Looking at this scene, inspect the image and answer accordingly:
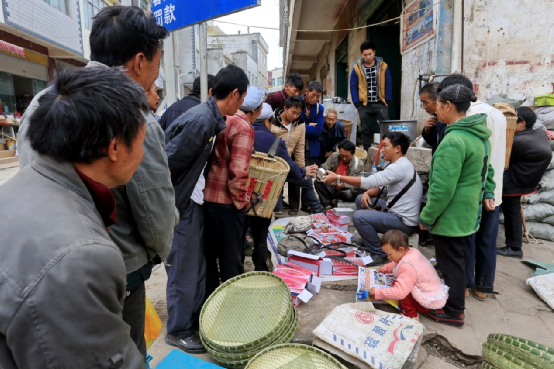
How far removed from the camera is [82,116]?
0.79m

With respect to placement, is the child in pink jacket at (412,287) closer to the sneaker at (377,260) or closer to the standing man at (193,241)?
the sneaker at (377,260)

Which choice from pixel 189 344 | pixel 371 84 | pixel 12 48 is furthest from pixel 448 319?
pixel 12 48

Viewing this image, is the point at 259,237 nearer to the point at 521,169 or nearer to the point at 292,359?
the point at 292,359

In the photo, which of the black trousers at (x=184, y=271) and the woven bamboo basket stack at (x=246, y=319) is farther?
the black trousers at (x=184, y=271)

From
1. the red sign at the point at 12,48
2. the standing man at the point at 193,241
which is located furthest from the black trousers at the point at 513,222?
the red sign at the point at 12,48

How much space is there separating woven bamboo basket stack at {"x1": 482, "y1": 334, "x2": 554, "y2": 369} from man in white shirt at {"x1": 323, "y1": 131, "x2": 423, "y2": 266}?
1.38 meters

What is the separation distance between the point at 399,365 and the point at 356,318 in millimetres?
414

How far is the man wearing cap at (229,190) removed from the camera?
7.85 ft

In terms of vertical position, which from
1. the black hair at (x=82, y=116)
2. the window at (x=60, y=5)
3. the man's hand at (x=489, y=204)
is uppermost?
the window at (x=60, y=5)

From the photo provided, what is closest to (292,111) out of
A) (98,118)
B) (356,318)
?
(356,318)

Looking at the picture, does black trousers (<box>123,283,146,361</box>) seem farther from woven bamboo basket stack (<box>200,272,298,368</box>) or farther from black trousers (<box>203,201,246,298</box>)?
black trousers (<box>203,201,246,298</box>)

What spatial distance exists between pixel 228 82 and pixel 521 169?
11.8 ft

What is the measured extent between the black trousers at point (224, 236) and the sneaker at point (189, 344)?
0.49 metres

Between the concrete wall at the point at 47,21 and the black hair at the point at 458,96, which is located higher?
the concrete wall at the point at 47,21
